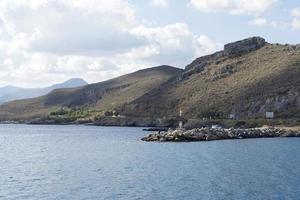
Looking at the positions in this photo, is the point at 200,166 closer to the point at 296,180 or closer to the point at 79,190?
the point at 296,180

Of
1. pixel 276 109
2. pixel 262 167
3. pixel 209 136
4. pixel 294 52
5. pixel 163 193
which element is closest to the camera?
pixel 163 193

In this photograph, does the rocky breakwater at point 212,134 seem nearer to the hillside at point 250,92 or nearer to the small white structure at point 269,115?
the small white structure at point 269,115

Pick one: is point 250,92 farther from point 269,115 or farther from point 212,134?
point 212,134

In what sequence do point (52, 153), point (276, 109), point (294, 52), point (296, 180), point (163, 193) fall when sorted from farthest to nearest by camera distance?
point (294, 52)
point (276, 109)
point (52, 153)
point (296, 180)
point (163, 193)

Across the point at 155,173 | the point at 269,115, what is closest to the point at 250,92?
the point at 269,115

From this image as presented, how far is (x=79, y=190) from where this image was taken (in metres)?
47.6

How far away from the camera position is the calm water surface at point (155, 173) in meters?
46.2

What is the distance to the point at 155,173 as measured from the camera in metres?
58.6

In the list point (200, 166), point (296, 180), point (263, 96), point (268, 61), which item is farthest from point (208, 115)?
point (296, 180)

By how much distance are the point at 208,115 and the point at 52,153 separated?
276ft

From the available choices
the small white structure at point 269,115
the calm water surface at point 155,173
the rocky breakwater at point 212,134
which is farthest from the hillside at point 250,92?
the calm water surface at point 155,173

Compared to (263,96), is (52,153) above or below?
below

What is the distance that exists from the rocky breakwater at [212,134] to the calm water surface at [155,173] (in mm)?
14118

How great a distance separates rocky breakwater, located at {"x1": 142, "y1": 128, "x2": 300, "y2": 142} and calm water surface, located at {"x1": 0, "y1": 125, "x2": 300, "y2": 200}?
1412 cm
